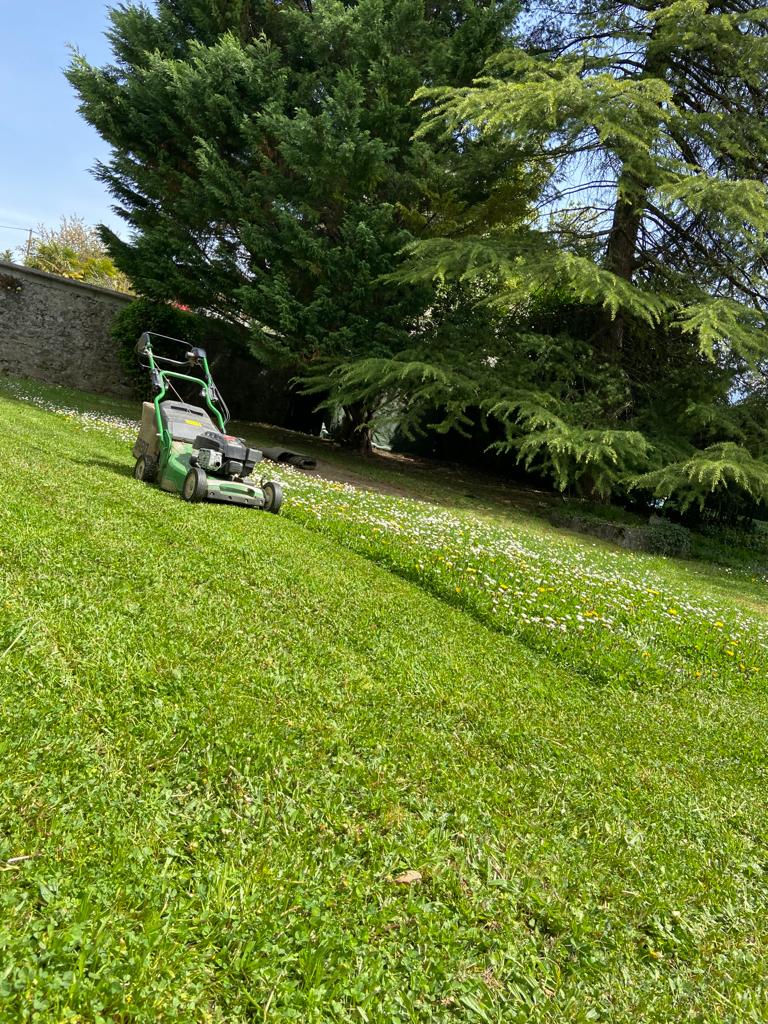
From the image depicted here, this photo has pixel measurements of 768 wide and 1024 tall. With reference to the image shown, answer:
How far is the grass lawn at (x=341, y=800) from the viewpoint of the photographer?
5.55ft

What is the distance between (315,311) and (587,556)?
8059 millimetres

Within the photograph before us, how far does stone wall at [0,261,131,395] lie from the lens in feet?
55.5

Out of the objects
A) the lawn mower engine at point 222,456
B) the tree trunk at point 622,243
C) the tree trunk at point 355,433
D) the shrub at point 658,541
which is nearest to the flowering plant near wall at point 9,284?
the tree trunk at point 355,433

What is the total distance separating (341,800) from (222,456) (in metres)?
4.57

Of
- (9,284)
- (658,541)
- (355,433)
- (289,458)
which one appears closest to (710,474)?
(658,541)

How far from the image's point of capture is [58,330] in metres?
17.5

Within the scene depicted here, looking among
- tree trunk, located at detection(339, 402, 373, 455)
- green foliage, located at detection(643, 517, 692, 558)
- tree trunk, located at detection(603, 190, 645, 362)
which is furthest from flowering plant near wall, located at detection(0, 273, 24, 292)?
green foliage, located at detection(643, 517, 692, 558)

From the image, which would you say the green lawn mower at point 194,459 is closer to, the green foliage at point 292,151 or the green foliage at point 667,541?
the green foliage at point 292,151

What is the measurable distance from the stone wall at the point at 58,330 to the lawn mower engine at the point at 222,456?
44.0ft

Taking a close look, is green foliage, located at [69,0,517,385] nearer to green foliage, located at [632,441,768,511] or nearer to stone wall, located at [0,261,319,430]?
stone wall, located at [0,261,319,430]

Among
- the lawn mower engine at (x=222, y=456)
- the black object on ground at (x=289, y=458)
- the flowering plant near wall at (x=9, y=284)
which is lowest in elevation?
Answer: the black object on ground at (x=289, y=458)

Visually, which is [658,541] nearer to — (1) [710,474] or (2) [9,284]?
(1) [710,474]

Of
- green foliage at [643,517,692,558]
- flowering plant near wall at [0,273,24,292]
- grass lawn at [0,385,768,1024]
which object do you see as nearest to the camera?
grass lawn at [0,385,768,1024]

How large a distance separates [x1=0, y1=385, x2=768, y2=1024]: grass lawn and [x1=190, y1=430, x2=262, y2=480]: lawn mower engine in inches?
54.2
